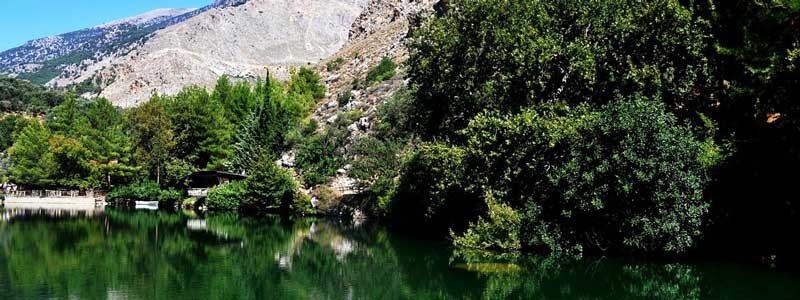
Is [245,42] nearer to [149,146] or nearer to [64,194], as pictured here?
[149,146]

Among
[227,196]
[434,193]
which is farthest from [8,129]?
[434,193]

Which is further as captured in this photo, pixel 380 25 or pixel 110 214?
pixel 380 25

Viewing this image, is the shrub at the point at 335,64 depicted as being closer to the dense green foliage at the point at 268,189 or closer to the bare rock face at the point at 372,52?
the bare rock face at the point at 372,52

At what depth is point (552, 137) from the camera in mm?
27359

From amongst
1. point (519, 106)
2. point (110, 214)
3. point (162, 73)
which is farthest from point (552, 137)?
point (162, 73)

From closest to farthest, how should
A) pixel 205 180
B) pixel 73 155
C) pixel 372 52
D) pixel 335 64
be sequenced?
pixel 73 155 → pixel 205 180 → pixel 372 52 → pixel 335 64

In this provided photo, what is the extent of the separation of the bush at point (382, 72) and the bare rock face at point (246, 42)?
66038 millimetres

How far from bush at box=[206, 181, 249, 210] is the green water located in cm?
1842

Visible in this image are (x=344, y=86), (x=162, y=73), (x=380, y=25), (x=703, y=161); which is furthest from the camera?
(x=162, y=73)

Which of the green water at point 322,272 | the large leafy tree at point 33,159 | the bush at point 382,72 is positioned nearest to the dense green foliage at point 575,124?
the green water at point 322,272

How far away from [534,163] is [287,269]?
10.6 metres

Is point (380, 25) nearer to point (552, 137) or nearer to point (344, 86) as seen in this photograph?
point (344, 86)

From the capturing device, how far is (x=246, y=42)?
579ft

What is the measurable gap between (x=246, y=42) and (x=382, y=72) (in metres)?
104
